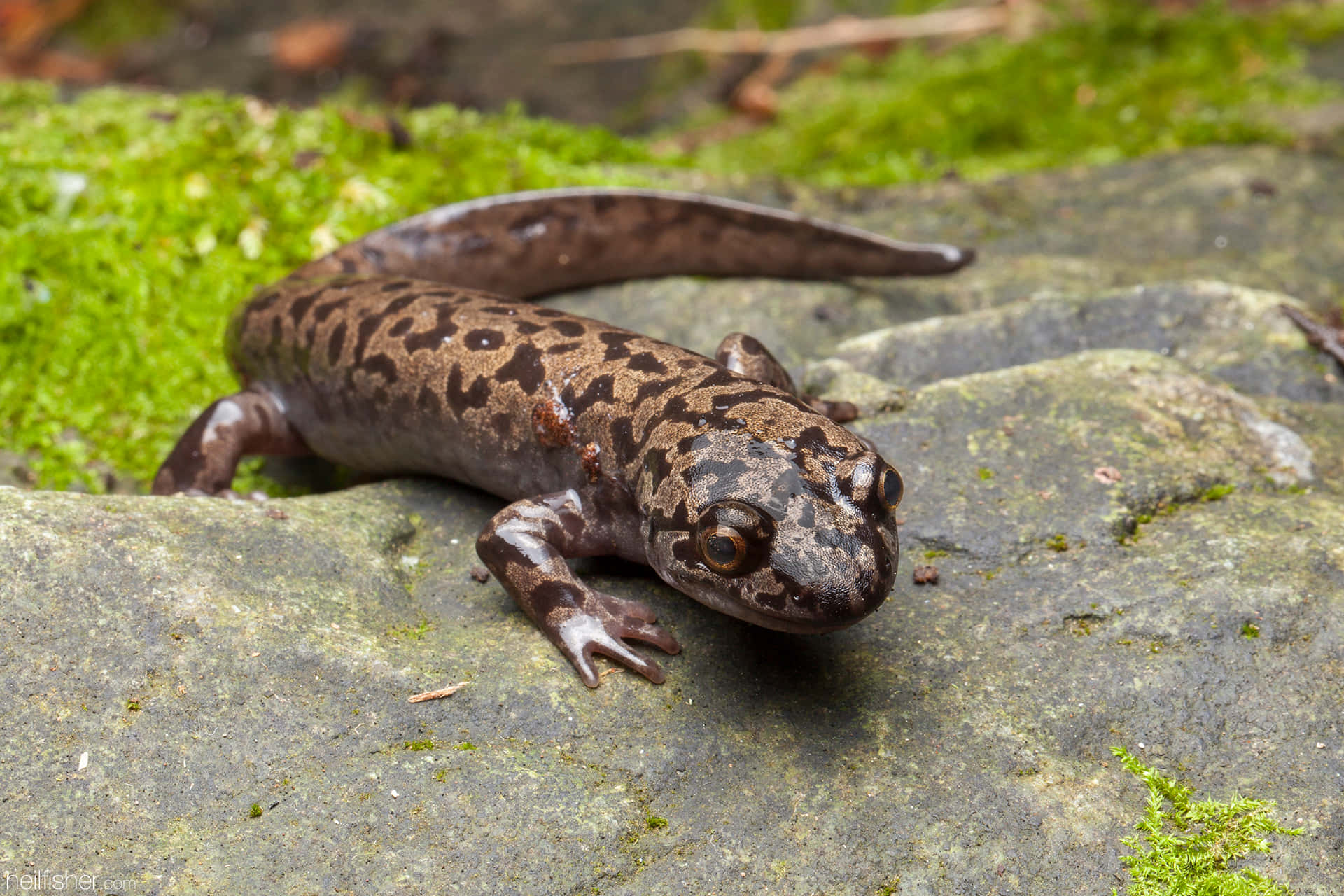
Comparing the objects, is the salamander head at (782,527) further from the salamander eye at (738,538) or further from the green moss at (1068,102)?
the green moss at (1068,102)

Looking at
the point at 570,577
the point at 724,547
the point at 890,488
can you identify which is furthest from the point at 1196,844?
the point at 570,577

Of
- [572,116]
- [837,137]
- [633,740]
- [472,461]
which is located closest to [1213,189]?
[837,137]

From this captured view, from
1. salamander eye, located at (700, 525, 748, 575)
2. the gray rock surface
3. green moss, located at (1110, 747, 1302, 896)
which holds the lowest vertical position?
green moss, located at (1110, 747, 1302, 896)

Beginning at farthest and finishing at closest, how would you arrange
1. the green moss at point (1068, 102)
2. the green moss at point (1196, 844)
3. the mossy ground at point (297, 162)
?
the green moss at point (1068, 102)
the mossy ground at point (297, 162)
the green moss at point (1196, 844)

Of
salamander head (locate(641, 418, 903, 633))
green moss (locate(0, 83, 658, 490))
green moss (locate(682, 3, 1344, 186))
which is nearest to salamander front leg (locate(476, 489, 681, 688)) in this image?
salamander head (locate(641, 418, 903, 633))

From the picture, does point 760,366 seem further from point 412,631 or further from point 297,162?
point 297,162

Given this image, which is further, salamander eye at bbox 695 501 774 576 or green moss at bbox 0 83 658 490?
green moss at bbox 0 83 658 490

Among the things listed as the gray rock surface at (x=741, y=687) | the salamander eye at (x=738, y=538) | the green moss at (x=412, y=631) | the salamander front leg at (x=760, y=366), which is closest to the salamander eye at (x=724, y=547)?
the salamander eye at (x=738, y=538)

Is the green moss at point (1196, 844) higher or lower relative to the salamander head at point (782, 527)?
lower

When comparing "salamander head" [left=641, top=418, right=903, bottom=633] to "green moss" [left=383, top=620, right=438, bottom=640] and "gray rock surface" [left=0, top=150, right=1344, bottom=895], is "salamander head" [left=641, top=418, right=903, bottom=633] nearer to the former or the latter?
"gray rock surface" [left=0, top=150, right=1344, bottom=895]
